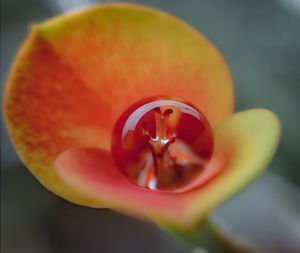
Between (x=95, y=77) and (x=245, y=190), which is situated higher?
(x=245, y=190)

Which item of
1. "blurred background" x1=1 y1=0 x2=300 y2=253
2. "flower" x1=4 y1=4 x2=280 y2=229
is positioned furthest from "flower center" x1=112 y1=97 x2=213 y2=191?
"blurred background" x1=1 y1=0 x2=300 y2=253

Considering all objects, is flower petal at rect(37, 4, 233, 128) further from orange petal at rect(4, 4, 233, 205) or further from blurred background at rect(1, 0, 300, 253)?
blurred background at rect(1, 0, 300, 253)

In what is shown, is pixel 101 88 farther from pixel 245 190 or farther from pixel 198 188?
pixel 245 190

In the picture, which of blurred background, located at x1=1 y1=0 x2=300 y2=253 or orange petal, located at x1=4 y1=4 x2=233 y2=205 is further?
blurred background, located at x1=1 y1=0 x2=300 y2=253

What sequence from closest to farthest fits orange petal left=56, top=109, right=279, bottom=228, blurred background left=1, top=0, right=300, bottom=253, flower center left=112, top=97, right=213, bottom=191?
orange petal left=56, top=109, right=279, bottom=228, flower center left=112, top=97, right=213, bottom=191, blurred background left=1, top=0, right=300, bottom=253

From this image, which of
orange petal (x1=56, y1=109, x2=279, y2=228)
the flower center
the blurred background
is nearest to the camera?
orange petal (x1=56, y1=109, x2=279, y2=228)

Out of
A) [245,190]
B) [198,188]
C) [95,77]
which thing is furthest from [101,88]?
[245,190]

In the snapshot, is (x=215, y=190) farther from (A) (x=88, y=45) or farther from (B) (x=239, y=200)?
(B) (x=239, y=200)
